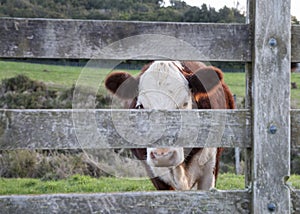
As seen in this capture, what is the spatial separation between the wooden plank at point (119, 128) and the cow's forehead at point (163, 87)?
232 centimetres

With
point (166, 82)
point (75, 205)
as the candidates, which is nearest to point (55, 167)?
point (166, 82)

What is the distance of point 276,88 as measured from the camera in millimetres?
2479

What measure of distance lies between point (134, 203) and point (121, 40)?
2.67ft

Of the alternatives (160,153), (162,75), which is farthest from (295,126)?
(162,75)

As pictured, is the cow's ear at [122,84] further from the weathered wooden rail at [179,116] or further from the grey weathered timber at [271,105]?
the grey weathered timber at [271,105]

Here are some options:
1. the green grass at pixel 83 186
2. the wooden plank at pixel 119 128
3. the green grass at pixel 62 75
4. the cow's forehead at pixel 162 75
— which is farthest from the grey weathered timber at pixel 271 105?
the green grass at pixel 62 75

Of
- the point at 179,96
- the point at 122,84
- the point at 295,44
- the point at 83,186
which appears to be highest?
the point at 295,44

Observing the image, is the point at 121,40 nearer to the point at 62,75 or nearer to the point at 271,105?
the point at 271,105

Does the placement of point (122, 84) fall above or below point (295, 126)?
below

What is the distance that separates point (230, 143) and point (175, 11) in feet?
83.8

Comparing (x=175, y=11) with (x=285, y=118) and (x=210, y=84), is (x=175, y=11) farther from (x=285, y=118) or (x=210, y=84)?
(x=285, y=118)

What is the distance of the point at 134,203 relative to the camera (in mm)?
2465

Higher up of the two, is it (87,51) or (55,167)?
(87,51)

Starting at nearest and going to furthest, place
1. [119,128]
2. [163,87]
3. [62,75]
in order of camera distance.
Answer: [119,128], [163,87], [62,75]
